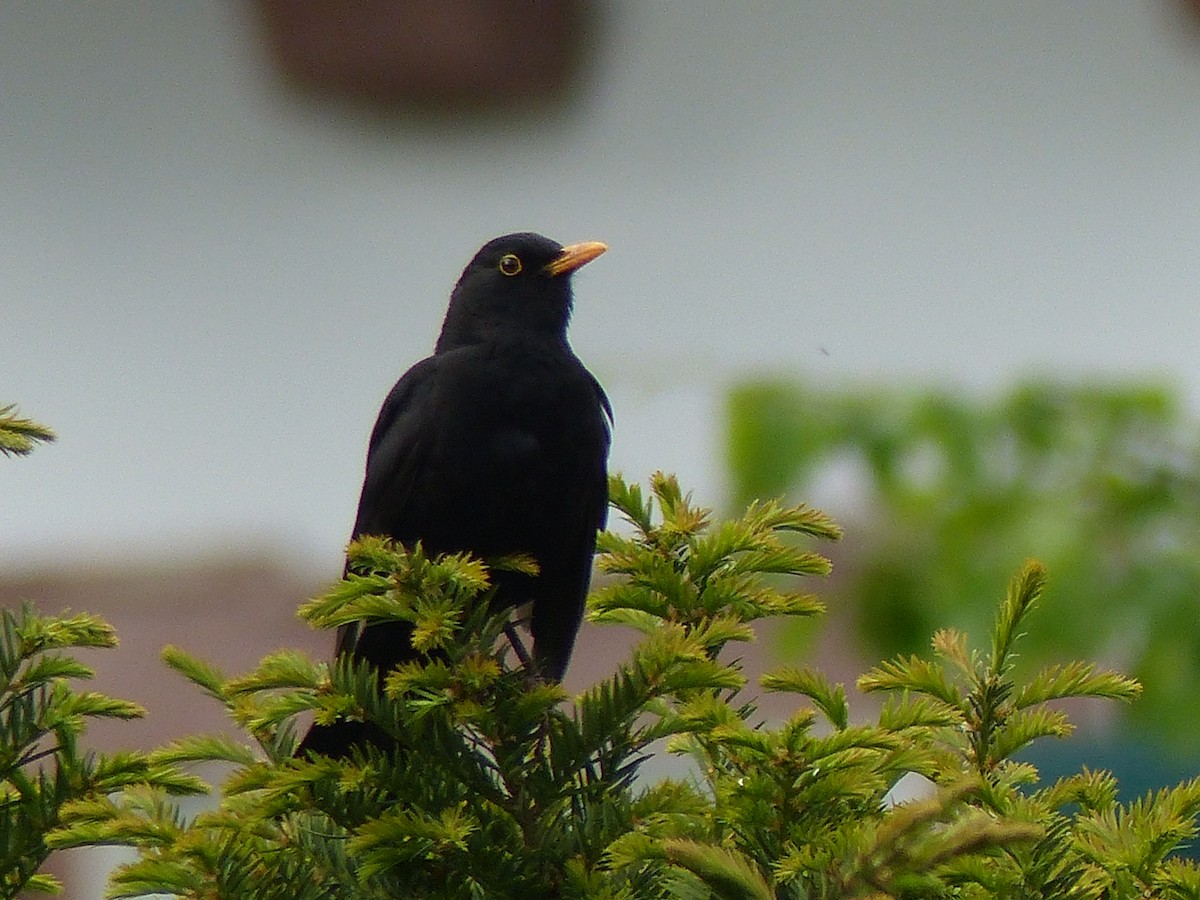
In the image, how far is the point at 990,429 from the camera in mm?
3908

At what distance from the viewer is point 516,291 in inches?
137

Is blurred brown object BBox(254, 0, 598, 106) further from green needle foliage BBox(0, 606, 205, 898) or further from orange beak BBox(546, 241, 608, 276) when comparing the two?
green needle foliage BBox(0, 606, 205, 898)

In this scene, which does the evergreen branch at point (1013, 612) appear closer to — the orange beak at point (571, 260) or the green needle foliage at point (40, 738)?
the green needle foliage at point (40, 738)

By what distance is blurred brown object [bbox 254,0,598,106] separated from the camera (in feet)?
19.1

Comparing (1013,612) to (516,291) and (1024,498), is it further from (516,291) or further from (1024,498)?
(1024,498)

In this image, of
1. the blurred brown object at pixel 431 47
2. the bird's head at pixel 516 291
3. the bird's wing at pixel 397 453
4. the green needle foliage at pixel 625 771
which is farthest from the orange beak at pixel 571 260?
the blurred brown object at pixel 431 47

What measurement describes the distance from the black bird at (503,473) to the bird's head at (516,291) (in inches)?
4.1

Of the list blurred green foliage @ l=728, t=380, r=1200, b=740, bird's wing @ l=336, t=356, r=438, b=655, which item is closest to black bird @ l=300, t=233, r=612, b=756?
bird's wing @ l=336, t=356, r=438, b=655

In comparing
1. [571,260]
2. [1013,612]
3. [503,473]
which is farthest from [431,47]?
[1013,612]

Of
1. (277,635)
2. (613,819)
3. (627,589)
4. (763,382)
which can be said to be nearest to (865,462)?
(763,382)

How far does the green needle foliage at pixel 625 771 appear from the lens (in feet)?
5.71

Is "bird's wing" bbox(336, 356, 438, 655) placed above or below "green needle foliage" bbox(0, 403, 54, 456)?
above

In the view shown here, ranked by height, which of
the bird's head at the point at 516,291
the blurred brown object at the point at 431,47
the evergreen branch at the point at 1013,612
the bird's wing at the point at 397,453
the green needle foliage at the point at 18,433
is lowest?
the evergreen branch at the point at 1013,612

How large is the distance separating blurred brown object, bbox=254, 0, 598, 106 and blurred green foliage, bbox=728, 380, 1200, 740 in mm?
2436
